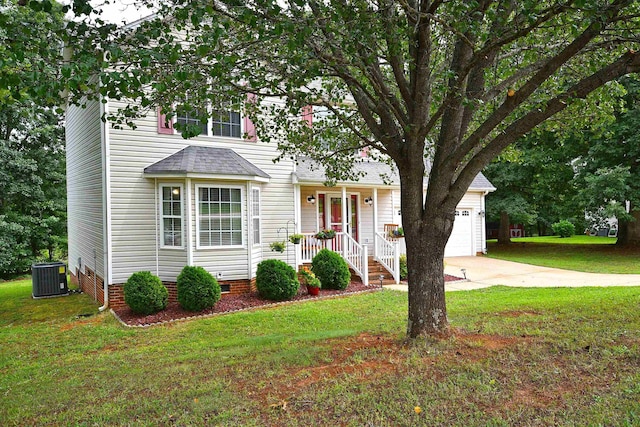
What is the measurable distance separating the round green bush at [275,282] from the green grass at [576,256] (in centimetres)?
963

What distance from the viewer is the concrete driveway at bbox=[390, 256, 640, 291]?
10.9 metres

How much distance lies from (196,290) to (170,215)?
6.98 feet

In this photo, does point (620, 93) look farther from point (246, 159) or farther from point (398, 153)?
point (246, 159)

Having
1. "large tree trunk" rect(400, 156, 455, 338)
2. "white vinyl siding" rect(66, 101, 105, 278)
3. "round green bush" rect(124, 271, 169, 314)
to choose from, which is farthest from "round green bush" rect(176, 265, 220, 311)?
"large tree trunk" rect(400, 156, 455, 338)

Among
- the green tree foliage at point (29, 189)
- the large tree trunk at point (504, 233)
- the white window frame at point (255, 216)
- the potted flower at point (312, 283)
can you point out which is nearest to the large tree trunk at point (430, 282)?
the potted flower at point (312, 283)

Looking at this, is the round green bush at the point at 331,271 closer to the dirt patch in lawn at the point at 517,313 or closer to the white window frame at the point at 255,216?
the white window frame at the point at 255,216

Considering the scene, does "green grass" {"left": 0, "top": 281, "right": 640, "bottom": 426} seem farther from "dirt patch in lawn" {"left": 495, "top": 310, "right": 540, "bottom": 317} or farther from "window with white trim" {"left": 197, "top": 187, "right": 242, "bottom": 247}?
"window with white trim" {"left": 197, "top": 187, "right": 242, "bottom": 247}

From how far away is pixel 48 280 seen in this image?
40.6 feet

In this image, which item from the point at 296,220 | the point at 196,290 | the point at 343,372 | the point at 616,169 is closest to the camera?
the point at 343,372

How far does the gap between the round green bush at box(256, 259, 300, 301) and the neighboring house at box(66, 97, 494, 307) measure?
2.18ft

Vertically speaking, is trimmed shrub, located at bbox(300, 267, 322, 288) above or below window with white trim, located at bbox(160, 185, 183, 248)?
below

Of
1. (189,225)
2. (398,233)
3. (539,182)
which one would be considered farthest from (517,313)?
(539,182)

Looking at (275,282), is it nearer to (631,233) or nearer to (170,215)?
(170,215)

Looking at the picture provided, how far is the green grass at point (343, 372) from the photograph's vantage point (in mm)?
3355
